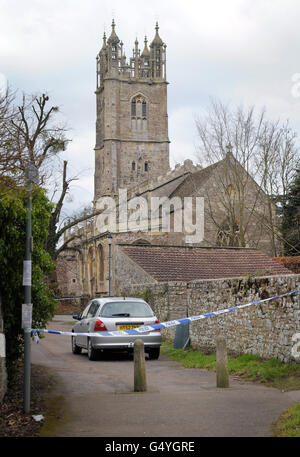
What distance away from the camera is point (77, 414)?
25.6 ft

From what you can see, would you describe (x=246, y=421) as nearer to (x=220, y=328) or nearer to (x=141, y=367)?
(x=141, y=367)

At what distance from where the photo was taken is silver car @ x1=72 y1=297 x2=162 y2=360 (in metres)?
14.3

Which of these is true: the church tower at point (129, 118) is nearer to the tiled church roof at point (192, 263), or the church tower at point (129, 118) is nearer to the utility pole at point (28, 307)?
the tiled church roof at point (192, 263)

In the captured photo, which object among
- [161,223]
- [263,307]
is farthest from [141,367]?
[161,223]

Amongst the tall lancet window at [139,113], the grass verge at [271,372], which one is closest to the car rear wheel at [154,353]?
the grass verge at [271,372]

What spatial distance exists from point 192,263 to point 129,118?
196ft

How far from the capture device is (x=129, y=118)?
82.1 meters

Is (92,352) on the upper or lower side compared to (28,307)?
lower

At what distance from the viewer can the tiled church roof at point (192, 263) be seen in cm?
2376

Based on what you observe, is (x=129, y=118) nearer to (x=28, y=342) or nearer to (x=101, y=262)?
(x=101, y=262)

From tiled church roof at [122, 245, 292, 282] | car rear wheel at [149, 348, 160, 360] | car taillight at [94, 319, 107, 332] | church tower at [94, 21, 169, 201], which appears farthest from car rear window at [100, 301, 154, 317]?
church tower at [94, 21, 169, 201]

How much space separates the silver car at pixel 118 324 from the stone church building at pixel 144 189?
852 centimetres

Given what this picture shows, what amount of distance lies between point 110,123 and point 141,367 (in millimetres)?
72702

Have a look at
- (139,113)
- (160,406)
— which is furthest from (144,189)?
(160,406)
